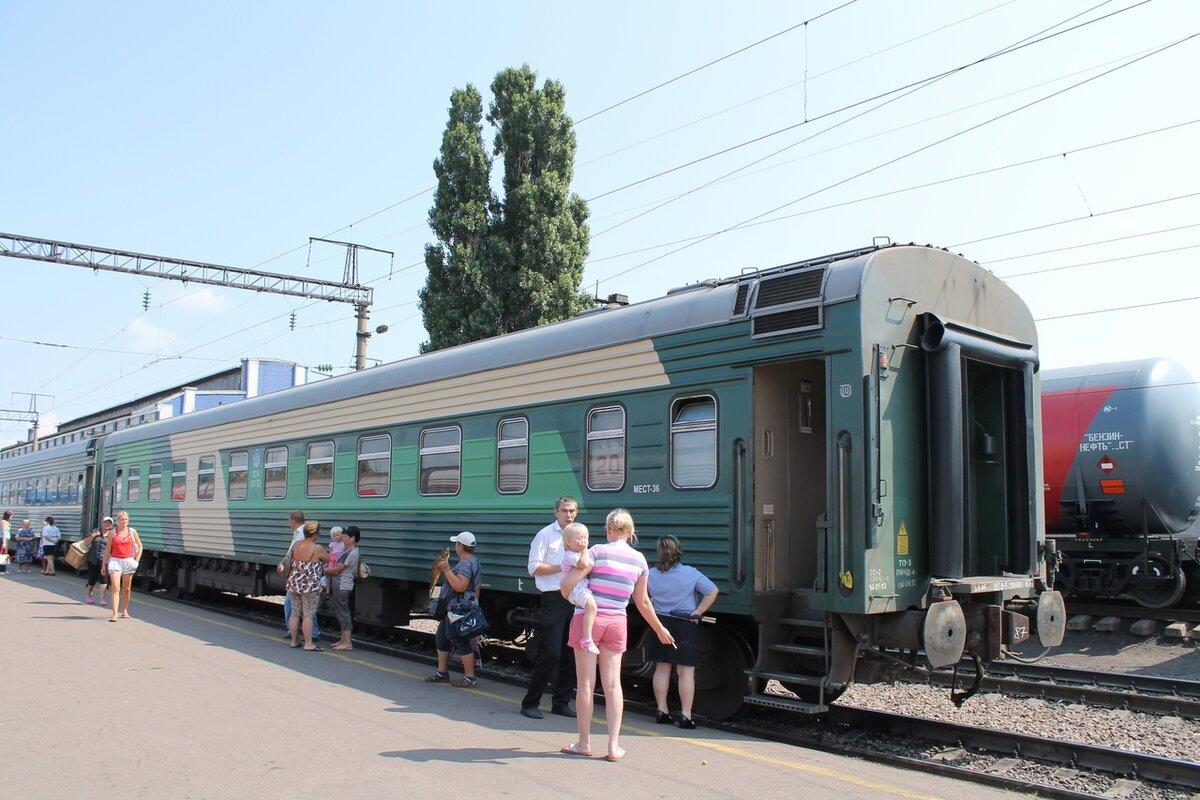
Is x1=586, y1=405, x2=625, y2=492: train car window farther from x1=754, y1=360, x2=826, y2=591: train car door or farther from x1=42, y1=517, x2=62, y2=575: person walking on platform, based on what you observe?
x1=42, y1=517, x2=62, y2=575: person walking on platform

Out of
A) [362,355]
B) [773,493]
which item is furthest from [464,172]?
[773,493]

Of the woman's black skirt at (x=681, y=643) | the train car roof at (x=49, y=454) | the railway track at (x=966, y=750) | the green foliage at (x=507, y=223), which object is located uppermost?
the green foliage at (x=507, y=223)

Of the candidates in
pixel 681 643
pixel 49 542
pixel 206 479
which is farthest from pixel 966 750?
pixel 49 542

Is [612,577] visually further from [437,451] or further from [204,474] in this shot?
[204,474]

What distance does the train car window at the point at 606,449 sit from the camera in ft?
30.6

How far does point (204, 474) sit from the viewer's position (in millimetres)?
18422

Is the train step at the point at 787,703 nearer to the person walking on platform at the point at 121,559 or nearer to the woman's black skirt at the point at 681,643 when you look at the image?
the woman's black skirt at the point at 681,643

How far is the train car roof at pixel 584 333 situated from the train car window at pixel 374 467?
2.31 ft

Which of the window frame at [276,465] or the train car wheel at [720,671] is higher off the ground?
the window frame at [276,465]

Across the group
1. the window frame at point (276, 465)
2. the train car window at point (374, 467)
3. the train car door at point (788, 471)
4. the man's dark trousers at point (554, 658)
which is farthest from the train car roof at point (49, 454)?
the train car door at point (788, 471)

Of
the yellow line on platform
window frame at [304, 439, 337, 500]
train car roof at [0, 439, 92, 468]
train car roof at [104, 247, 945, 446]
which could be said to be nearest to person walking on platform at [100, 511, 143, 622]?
window frame at [304, 439, 337, 500]

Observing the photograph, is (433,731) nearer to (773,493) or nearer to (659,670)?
(659,670)

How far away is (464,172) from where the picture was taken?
79.7 feet

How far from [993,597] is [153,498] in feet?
58.3
